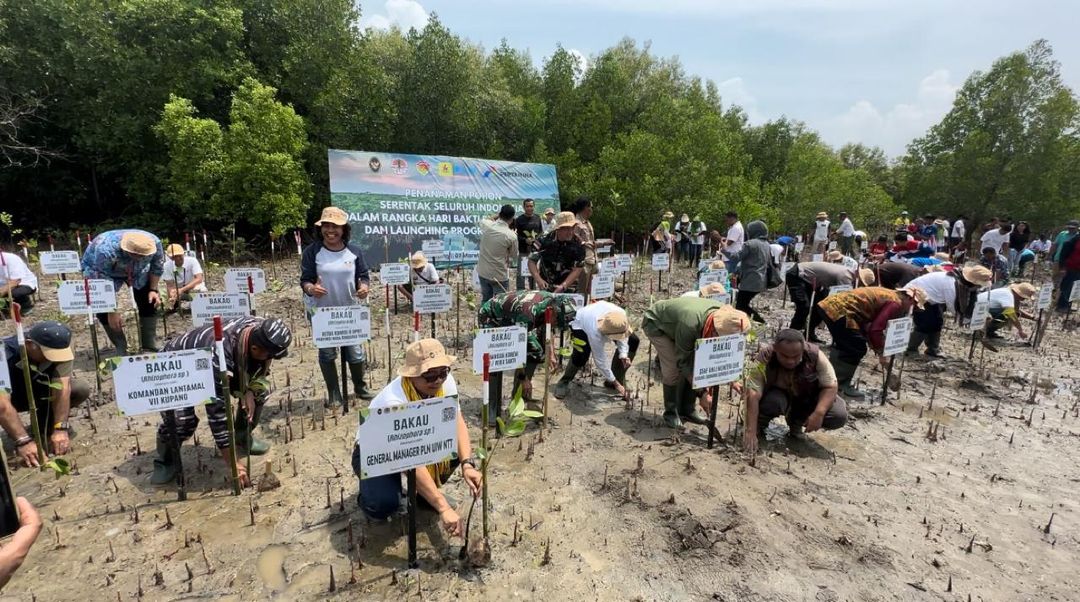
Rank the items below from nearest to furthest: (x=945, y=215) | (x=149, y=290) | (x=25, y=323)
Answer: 1. (x=149, y=290)
2. (x=25, y=323)
3. (x=945, y=215)

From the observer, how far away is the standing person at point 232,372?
3.29 meters

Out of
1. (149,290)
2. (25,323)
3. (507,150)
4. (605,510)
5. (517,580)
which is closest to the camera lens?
(517,580)

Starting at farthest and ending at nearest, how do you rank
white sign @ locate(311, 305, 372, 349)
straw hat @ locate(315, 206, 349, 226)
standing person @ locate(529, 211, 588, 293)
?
standing person @ locate(529, 211, 588, 293), straw hat @ locate(315, 206, 349, 226), white sign @ locate(311, 305, 372, 349)

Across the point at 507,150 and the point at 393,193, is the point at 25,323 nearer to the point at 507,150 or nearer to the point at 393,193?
the point at 393,193

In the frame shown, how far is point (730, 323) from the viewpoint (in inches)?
155

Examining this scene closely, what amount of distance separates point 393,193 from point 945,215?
23186 millimetres

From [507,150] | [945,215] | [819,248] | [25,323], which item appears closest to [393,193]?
[25,323]

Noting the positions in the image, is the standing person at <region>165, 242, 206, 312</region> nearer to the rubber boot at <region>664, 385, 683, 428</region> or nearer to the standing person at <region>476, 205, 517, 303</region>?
the standing person at <region>476, 205, 517, 303</region>

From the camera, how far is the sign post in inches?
145

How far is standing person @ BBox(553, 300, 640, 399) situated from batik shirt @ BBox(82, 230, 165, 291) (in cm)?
433

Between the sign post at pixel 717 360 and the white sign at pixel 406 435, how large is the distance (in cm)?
186

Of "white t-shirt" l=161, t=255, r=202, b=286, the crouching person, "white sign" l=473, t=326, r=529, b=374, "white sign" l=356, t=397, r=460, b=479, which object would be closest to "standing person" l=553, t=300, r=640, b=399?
→ "white sign" l=473, t=326, r=529, b=374

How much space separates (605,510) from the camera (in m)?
3.35

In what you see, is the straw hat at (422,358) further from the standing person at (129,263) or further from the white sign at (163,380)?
the standing person at (129,263)
